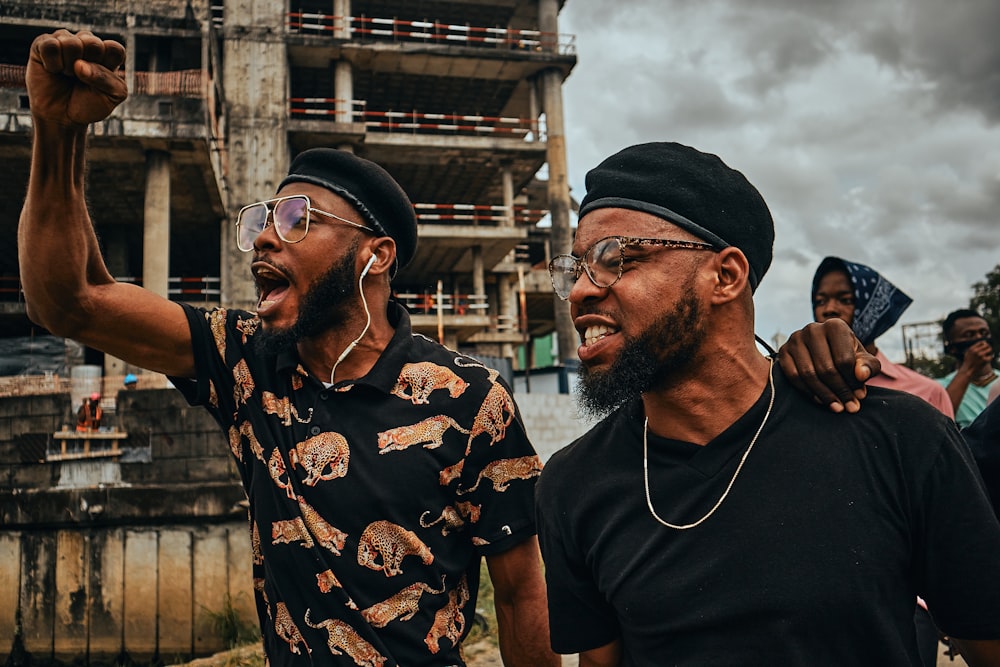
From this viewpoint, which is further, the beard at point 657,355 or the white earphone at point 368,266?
the white earphone at point 368,266

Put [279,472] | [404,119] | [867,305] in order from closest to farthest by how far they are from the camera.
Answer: [279,472]
[867,305]
[404,119]

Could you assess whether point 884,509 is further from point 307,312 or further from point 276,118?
point 276,118

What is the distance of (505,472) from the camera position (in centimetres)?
254

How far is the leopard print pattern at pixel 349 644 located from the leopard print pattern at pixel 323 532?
0.19m

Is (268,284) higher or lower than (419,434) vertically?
higher

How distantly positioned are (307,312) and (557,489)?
1.09 m

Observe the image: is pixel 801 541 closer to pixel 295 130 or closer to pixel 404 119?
pixel 295 130

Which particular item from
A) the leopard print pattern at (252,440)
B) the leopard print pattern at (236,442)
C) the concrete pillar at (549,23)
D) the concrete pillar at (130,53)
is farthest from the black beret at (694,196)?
the concrete pillar at (549,23)

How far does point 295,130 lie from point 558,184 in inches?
321

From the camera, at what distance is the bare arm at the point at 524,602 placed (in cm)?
256

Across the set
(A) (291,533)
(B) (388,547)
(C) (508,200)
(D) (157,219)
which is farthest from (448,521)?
(C) (508,200)

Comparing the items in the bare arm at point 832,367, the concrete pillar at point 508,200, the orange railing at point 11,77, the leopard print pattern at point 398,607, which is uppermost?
the orange railing at point 11,77

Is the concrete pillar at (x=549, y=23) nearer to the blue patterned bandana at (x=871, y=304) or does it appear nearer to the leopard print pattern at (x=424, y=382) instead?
the blue patterned bandana at (x=871, y=304)

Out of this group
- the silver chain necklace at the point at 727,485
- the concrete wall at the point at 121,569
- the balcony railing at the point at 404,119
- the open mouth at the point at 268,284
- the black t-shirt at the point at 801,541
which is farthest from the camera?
the balcony railing at the point at 404,119
